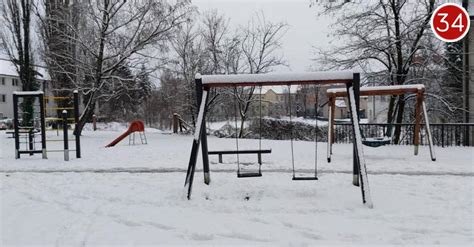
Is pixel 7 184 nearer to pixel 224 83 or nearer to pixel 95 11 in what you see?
pixel 224 83

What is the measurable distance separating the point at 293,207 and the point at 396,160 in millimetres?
5605

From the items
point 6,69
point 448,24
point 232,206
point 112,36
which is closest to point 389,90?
point 448,24

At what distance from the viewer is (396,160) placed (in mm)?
10289

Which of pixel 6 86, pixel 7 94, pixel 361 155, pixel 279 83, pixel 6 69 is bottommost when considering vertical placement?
pixel 361 155

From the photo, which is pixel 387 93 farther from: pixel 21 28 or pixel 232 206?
pixel 21 28

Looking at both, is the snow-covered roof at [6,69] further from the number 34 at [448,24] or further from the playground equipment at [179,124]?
the number 34 at [448,24]

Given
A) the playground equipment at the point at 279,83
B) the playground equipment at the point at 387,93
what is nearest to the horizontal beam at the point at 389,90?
the playground equipment at the point at 387,93

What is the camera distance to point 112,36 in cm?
1948

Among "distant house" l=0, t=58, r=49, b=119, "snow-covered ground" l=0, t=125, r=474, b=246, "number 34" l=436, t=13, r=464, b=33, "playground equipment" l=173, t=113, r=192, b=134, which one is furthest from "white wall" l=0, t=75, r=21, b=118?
"number 34" l=436, t=13, r=464, b=33

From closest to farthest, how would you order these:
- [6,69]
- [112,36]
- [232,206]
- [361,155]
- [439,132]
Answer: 1. [232,206]
2. [361,155]
3. [439,132]
4. [112,36]
5. [6,69]

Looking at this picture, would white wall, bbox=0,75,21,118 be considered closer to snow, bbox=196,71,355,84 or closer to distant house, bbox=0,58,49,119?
distant house, bbox=0,58,49,119

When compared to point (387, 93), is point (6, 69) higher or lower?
higher

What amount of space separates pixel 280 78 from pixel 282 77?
0.12 ft

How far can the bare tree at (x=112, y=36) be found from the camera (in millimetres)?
19127
